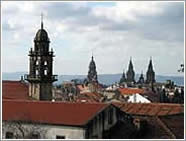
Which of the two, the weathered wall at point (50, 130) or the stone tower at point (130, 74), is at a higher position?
the stone tower at point (130, 74)

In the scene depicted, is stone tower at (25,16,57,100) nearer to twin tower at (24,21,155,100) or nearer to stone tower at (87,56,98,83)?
twin tower at (24,21,155,100)

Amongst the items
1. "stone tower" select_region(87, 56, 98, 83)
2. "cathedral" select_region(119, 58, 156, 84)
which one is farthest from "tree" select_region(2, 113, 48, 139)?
"cathedral" select_region(119, 58, 156, 84)

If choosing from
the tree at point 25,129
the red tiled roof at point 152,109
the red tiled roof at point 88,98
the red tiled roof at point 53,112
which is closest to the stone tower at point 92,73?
the red tiled roof at point 88,98

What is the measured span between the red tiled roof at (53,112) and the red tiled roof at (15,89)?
6749mm

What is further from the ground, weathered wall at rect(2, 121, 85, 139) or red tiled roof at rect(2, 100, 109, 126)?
red tiled roof at rect(2, 100, 109, 126)

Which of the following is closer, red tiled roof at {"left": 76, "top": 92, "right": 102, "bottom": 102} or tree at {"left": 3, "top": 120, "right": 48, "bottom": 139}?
tree at {"left": 3, "top": 120, "right": 48, "bottom": 139}

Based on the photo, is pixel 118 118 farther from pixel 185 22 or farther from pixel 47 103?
pixel 185 22

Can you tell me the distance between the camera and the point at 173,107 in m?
13.7

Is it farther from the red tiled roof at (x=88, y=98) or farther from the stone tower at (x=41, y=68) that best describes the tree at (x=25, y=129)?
the red tiled roof at (x=88, y=98)

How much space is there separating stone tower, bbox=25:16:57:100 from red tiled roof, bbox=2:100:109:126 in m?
7.86

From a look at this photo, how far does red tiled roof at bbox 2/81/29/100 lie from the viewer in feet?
61.6

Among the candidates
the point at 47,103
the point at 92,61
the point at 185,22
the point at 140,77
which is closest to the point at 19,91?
the point at 47,103

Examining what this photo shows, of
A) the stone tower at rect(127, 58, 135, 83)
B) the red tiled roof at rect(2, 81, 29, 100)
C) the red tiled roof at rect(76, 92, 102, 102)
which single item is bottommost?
the red tiled roof at rect(76, 92, 102, 102)

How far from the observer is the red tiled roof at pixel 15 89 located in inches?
739
